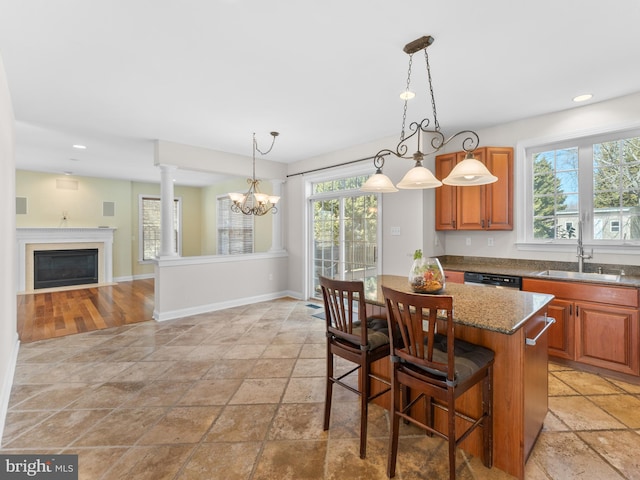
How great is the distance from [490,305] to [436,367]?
2.11ft

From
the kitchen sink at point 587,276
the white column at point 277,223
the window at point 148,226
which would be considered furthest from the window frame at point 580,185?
the window at point 148,226

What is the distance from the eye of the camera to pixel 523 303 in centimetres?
190

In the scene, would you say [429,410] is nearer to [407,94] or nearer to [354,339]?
[354,339]

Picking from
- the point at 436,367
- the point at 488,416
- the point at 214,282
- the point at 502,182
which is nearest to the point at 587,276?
the point at 502,182

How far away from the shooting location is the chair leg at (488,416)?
5.58 feet

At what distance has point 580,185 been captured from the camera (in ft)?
11.2

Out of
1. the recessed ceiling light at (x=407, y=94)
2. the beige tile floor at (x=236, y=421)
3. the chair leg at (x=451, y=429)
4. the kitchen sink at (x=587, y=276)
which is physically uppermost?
the recessed ceiling light at (x=407, y=94)

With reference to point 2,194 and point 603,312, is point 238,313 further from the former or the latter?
point 603,312

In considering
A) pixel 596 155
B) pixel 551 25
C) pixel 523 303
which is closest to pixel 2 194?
pixel 523 303

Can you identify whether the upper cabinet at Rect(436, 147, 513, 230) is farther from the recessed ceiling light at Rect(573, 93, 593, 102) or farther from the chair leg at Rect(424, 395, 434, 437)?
the chair leg at Rect(424, 395, 434, 437)

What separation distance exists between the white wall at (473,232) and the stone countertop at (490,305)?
1830 millimetres

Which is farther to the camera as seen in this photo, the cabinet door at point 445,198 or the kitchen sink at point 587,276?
the cabinet door at point 445,198

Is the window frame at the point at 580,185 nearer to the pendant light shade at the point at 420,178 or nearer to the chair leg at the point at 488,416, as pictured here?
the pendant light shade at the point at 420,178

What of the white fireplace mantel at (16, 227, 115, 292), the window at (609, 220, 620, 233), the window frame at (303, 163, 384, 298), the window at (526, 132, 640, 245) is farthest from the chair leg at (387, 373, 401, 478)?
the white fireplace mantel at (16, 227, 115, 292)
